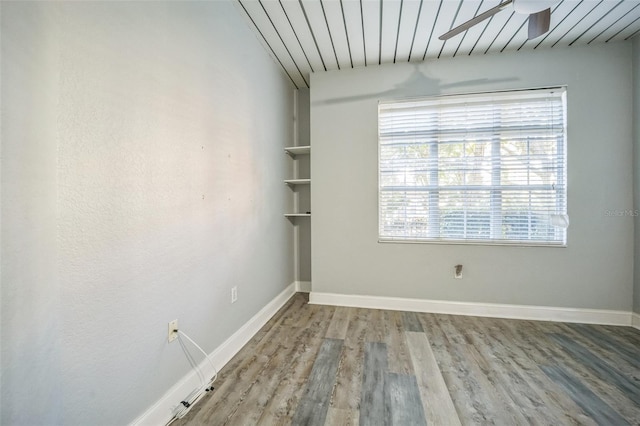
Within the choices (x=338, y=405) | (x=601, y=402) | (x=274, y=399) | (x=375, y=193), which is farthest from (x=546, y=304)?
(x=274, y=399)

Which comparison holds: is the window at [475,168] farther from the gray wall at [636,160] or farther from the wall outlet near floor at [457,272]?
the gray wall at [636,160]

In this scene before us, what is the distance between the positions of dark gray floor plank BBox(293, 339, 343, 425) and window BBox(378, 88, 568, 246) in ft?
4.33

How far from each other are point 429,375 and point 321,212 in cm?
177

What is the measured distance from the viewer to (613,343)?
200 cm

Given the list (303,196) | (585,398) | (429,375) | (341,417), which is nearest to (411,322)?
(429,375)

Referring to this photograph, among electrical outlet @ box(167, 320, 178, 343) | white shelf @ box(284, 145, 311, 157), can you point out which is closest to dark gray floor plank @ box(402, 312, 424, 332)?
electrical outlet @ box(167, 320, 178, 343)

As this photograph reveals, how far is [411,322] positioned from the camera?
Answer: 2400 mm

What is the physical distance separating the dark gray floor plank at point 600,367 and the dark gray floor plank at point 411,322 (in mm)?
1041

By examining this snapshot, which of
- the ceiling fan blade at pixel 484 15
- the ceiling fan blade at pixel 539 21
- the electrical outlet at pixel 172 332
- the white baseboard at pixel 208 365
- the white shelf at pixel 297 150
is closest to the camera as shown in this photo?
the white baseboard at pixel 208 365

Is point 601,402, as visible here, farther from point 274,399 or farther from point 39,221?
point 39,221

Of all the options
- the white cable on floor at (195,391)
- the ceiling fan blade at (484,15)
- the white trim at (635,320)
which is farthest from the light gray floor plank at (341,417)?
the white trim at (635,320)

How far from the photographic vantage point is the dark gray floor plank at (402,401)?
128 cm

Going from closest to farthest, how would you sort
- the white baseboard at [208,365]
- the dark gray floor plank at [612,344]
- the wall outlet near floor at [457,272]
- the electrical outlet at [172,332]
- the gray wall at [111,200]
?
1. the gray wall at [111,200]
2. the white baseboard at [208,365]
3. the electrical outlet at [172,332]
4. the dark gray floor plank at [612,344]
5. the wall outlet near floor at [457,272]

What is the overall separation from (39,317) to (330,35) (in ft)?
8.45
